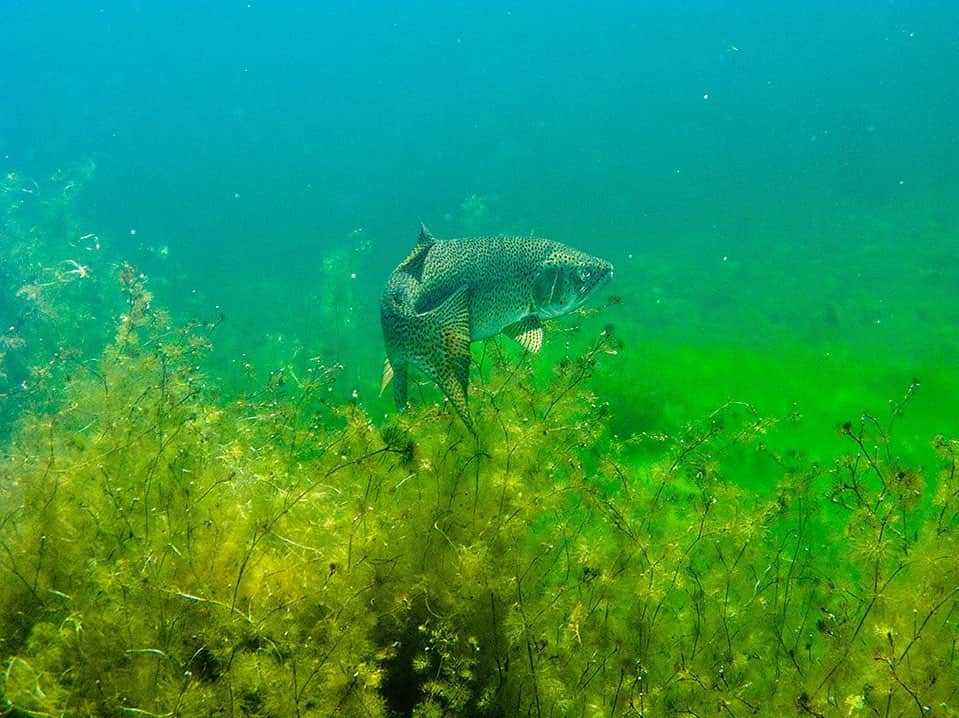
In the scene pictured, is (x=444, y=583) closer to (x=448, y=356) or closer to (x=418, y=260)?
(x=448, y=356)

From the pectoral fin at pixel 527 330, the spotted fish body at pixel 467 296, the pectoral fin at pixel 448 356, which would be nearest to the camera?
the pectoral fin at pixel 448 356

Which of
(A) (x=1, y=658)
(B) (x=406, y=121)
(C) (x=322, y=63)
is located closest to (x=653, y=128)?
(B) (x=406, y=121)

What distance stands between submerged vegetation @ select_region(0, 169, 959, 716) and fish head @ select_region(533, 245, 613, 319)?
191 cm

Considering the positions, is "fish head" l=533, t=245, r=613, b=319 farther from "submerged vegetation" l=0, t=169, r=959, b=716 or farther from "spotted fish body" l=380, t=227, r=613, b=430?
"submerged vegetation" l=0, t=169, r=959, b=716

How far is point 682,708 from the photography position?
2.79 metres

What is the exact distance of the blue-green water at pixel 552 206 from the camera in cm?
691

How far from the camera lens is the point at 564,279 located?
5672mm

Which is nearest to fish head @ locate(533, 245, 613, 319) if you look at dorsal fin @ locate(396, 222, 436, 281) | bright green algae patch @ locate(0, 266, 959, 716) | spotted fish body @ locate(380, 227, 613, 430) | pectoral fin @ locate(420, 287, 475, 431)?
spotted fish body @ locate(380, 227, 613, 430)

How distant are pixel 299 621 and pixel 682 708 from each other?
191 centimetres

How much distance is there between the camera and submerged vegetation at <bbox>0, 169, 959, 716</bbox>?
2578mm

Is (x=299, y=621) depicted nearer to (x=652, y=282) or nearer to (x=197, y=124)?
(x=652, y=282)

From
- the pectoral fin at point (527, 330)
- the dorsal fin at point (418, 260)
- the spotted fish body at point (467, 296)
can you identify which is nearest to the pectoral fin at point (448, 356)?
the spotted fish body at point (467, 296)

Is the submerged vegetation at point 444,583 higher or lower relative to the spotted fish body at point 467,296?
lower

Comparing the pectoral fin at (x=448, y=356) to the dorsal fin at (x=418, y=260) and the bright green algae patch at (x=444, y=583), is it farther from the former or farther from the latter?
the dorsal fin at (x=418, y=260)
